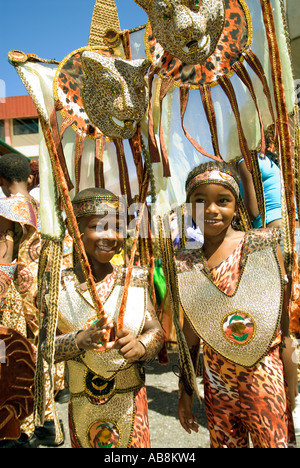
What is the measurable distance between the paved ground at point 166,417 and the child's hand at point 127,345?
23.0 inches

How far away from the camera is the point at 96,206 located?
170 centimetres

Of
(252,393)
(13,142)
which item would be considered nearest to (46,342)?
(252,393)

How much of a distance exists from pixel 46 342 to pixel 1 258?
119 cm

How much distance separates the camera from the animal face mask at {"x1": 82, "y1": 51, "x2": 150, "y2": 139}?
174 centimetres

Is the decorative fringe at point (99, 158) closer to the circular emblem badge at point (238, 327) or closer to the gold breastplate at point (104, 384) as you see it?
the gold breastplate at point (104, 384)

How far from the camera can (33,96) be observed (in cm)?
174

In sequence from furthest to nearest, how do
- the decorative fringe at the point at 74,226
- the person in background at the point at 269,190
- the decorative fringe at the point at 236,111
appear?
the person in background at the point at 269,190, the decorative fringe at the point at 236,111, the decorative fringe at the point at 74,226

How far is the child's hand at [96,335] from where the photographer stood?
138 cm

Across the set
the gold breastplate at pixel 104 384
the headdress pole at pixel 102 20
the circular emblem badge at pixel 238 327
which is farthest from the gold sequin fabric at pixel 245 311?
the headdress pole at pixel 102 20

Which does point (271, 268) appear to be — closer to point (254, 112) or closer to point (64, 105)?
point (254, 112)

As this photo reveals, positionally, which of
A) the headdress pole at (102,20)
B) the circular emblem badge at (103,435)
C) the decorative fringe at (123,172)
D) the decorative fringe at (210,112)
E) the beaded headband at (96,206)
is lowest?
the circular emblem badge at (103,435)

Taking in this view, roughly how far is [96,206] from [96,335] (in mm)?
571

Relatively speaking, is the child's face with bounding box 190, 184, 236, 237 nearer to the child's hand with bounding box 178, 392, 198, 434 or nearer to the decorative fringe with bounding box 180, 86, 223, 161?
the decorative fringe with bounding box 180, 86, 223, 161

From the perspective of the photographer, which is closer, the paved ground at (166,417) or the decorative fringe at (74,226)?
the decorative fringe at (74,226)
